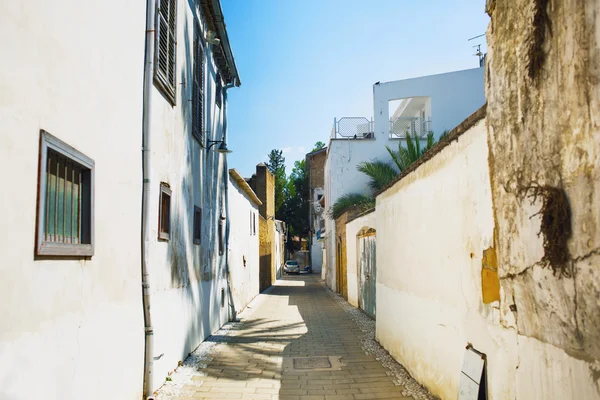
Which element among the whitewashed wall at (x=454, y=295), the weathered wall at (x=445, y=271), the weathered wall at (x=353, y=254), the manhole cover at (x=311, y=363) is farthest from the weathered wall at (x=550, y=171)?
the weathered wall at (x=353, y=254)

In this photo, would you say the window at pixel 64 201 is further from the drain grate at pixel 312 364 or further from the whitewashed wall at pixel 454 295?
the drain grate at pixel 312 364

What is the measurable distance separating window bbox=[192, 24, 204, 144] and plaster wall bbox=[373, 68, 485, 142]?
13.7 meters

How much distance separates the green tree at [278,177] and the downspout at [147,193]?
1818 inches

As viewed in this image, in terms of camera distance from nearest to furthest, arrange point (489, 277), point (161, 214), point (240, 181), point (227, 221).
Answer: point (489, 277) → point (161, 214) → point (227, 221) → point (240, 181)

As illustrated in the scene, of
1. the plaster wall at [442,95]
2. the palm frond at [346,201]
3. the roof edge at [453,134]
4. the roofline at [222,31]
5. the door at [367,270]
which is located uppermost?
the plaster wall at [442,95]

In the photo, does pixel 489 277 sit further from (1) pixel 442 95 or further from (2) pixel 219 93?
(1) pixel 442 95

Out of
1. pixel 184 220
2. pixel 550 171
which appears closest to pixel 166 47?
pixel 184 220

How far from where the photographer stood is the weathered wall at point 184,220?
20.1 ft

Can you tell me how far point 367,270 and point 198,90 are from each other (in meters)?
6.36

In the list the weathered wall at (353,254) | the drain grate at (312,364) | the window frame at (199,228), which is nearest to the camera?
the drain grate at (312,364)

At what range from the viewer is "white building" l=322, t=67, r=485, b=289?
21.8 m

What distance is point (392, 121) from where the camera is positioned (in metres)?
22.5

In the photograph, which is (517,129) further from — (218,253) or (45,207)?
(218,253)

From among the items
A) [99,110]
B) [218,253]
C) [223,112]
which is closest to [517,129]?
[99,110]
